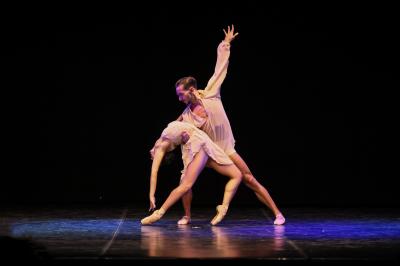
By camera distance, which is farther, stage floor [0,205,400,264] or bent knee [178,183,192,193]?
bent knee [178,183,192,193]

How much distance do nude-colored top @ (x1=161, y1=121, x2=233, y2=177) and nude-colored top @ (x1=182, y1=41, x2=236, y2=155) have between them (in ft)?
0.59

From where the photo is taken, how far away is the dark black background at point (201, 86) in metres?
7.65

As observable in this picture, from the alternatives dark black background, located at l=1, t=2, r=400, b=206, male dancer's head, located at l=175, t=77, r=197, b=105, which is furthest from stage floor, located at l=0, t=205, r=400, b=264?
male dancer's head, located at l=175, t=77, r=197, b=105

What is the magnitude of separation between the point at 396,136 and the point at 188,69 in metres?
2.27

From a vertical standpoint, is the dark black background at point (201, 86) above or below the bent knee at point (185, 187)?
above

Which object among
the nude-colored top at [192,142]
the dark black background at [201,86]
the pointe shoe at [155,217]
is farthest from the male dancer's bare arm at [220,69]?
Result: the dark black background at [201,86]

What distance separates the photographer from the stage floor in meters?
4.03

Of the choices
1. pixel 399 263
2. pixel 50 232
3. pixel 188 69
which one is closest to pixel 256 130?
pixel 188 69

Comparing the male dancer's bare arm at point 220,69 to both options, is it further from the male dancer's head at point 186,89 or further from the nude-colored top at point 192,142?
the nude-colored top at point 192,142

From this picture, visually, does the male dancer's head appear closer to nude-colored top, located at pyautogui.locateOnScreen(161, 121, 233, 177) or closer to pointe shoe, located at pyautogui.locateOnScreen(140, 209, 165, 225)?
nude-colored top, located at pyautogui.locateOnScreen(161, 121, 233, 177)

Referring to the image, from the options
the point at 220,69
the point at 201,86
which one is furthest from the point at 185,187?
the point at 201,86

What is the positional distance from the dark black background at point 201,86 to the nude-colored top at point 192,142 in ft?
6.27

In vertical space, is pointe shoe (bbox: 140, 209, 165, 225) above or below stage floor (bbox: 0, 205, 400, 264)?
above

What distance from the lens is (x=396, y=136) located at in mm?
7840
